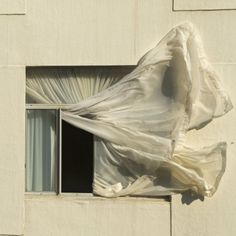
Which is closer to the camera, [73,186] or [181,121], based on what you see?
[181,121]

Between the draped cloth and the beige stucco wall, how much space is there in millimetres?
134

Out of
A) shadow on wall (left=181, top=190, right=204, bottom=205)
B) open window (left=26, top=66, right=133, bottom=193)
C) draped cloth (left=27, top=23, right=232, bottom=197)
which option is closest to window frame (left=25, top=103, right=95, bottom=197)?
open window (left=26, top=66, right=133, bottom=193)

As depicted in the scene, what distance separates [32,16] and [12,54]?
45 cm

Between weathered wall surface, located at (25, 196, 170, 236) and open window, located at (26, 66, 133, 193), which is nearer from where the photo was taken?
weathered wall surface, located at (25, 196, 170, 236)

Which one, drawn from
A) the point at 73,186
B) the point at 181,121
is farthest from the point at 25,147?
the point at 181,121

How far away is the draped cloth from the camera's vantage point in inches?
231

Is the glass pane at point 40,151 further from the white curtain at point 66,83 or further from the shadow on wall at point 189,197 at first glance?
the shadow on wall at point 189,197

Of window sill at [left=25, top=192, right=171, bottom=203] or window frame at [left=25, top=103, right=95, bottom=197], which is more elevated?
window frame at [left=25, top=103, right=95, bottom=197]

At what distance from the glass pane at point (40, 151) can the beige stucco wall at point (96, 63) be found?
14cm

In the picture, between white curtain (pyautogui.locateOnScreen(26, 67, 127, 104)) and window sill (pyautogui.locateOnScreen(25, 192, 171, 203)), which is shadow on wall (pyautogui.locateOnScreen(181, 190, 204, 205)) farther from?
white curtain (pyautogui.locateOnScreen(26, 67, 127, 104))

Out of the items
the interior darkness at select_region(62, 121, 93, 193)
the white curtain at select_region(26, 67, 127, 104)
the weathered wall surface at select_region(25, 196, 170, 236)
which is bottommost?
the weathered wall surface at select_region(25, 196, 170, 236)

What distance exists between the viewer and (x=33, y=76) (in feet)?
20.8

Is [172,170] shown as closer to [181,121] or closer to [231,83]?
[181,121]

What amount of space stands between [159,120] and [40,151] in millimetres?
1344
